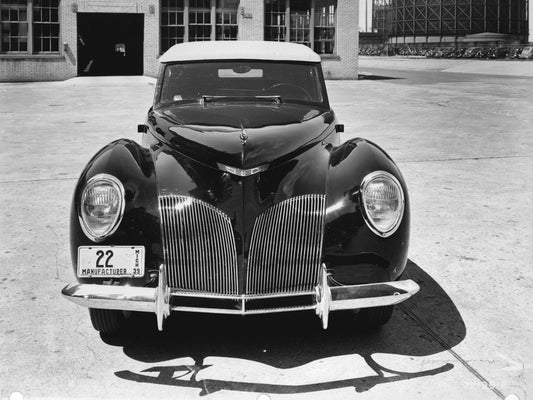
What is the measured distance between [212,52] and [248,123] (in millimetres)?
1227

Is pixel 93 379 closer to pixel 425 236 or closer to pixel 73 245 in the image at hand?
pixel 73 245

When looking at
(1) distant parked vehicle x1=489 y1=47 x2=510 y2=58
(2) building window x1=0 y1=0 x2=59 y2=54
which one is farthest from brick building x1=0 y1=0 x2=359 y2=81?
(1) distant parked vehicle x1=489 y1=47 x2=510 y2=58

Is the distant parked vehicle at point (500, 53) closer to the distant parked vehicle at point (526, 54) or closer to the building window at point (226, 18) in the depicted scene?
the distant parked vehicle at point (526, 54)

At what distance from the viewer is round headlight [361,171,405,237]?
10.6 ft

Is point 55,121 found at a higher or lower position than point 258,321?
higher

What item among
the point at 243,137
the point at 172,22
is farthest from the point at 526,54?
the point at 243,137

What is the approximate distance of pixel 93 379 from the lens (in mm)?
3043

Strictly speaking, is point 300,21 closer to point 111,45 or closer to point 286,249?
point 111,45

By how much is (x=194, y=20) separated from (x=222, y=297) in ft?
83.6

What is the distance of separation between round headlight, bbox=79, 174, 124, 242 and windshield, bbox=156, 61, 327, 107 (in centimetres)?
143

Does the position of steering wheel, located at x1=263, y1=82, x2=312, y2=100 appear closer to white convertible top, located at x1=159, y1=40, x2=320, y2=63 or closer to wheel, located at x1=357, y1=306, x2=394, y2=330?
white convertible top, located at x1=159, y1=40, x2=320, y2=63

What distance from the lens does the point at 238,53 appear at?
4684 millimetres

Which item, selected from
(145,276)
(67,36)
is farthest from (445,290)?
(67,36)

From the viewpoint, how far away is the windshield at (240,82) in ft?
15.0
